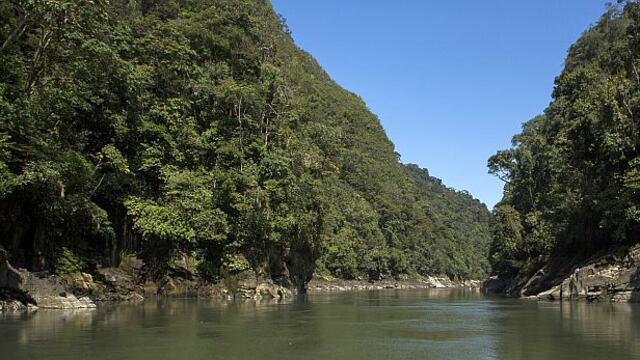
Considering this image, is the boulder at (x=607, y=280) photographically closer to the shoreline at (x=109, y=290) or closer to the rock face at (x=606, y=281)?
the rock face at (x=606, y=281)

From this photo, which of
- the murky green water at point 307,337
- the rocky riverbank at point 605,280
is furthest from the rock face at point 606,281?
the murky green water at point 307,337

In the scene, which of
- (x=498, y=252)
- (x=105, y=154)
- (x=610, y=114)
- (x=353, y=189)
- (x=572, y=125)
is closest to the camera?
(x=105, y=154)

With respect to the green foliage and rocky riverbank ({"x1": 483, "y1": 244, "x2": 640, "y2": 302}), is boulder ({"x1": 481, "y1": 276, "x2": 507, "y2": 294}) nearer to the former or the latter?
rocky riverbank ({"x1": 483, "y1": 244, "x2": 640, "y2": 302})

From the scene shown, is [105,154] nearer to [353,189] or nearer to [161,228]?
[161,228]

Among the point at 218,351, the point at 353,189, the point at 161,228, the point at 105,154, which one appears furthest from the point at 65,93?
the point at 353,189

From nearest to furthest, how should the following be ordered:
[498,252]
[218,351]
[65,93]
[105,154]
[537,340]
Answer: [218,351], [537,340], [65,93], [105,154], [498,252]

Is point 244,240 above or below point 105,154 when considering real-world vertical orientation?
below

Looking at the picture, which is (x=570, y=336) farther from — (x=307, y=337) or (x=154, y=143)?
(x=154, y=143)

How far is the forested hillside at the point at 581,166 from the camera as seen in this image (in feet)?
130

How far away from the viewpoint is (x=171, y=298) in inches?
1563

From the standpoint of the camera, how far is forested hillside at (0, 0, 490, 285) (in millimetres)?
28453

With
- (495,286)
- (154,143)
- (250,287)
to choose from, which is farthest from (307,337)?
(495,286)

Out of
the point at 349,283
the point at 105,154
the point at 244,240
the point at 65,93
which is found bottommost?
the point at 349,283

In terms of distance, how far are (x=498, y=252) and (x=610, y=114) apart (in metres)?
29.8
